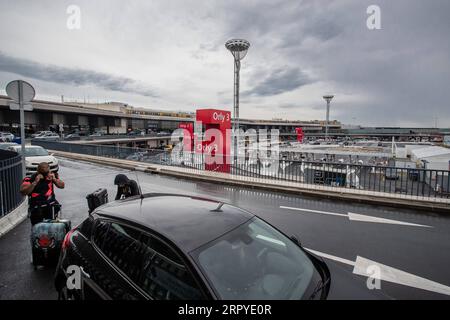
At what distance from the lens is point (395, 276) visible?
404 cm

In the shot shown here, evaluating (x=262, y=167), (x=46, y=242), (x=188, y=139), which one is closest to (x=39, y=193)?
(x=46, y=242)

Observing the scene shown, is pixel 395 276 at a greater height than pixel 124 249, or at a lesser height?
lesser

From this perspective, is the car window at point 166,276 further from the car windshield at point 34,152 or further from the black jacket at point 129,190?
the car windshield at point 34,152

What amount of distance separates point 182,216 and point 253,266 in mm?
912

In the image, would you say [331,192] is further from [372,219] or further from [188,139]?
[188,139]

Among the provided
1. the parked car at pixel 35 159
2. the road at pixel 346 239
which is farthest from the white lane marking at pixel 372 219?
the parked car at pixel 35 159

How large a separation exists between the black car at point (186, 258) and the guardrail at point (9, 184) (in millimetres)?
4203

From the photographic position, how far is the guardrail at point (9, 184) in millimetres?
5889

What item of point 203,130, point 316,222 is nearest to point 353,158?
point 203,130

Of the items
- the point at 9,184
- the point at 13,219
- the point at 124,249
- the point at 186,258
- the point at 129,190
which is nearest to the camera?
the point at 186,258

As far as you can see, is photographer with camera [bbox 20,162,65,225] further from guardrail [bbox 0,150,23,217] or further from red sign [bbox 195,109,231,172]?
red sign [bbox 195,109,231,172]

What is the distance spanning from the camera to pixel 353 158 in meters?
51.0

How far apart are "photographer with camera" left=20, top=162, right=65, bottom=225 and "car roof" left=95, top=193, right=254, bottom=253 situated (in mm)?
2156

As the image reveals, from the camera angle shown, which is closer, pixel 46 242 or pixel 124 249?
pixel 124 249
